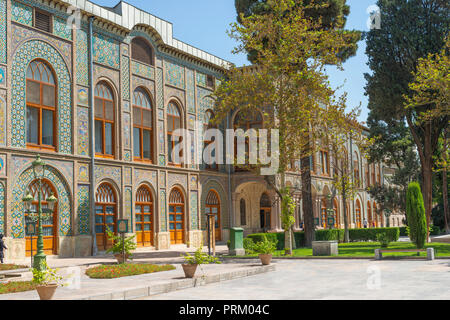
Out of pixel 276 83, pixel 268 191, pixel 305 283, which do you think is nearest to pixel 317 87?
pixel 276 83

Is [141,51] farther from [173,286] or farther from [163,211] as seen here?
[173,286]

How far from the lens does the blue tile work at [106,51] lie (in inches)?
1006

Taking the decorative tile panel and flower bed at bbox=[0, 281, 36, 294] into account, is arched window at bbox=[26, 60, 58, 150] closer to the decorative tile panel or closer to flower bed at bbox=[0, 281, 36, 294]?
the decorative tile panel

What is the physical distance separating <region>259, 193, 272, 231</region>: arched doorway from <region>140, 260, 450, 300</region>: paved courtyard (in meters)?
19.3

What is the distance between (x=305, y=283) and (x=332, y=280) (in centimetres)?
87

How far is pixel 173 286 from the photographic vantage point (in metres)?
11.7

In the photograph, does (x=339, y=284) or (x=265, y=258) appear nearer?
(x=339, y=284)

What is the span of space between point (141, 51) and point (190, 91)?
4.51 m

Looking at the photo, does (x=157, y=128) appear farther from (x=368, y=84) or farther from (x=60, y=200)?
(x=368, y=84)

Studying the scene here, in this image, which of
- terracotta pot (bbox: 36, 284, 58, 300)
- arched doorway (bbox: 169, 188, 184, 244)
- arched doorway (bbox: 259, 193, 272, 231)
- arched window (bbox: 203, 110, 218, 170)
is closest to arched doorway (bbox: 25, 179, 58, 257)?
arched doorway (bbox: 169, 188, 184, 244)

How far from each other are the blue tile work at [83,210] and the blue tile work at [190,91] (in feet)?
32.3

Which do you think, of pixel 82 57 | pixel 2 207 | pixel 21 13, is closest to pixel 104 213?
pixel 2 207

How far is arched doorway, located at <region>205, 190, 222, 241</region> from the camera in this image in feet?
108
